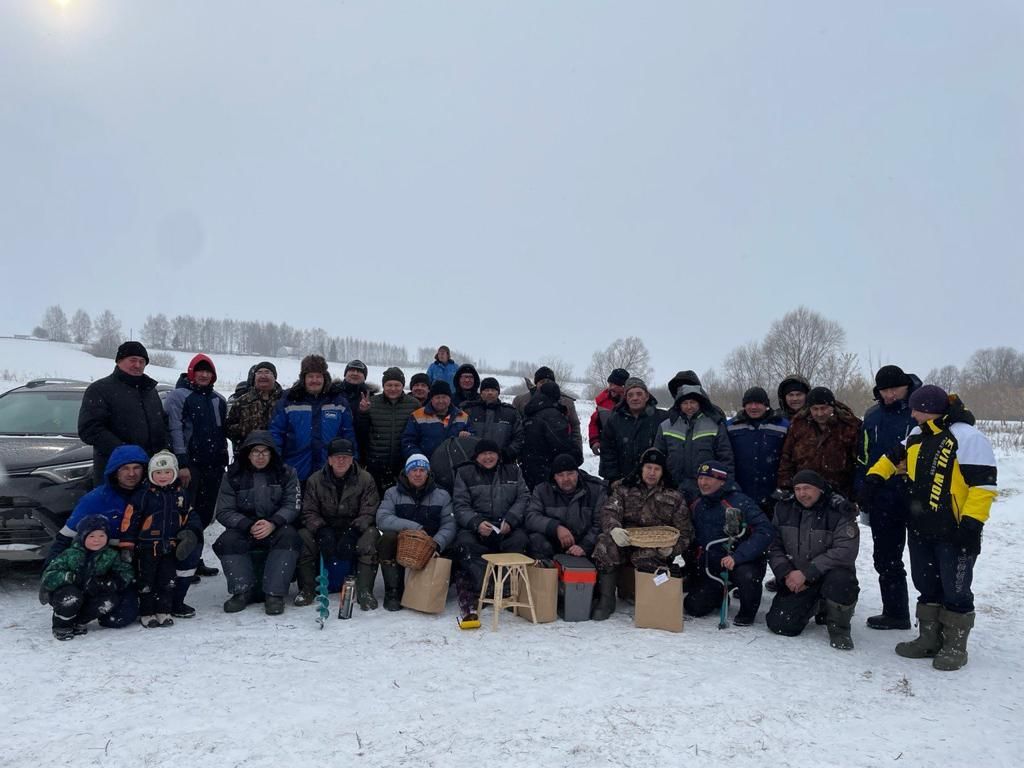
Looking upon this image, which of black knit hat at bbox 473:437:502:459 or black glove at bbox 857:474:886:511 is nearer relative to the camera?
black glove at bbox 857:474:886:511

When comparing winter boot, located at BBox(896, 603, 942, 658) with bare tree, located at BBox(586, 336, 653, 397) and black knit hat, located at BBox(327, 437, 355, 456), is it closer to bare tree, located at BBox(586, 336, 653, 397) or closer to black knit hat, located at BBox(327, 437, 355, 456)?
black knit hat, located at BBox(327, 437, 355, 456)

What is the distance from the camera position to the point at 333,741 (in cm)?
341

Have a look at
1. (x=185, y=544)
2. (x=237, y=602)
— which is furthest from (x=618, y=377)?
(x=185, y=544)

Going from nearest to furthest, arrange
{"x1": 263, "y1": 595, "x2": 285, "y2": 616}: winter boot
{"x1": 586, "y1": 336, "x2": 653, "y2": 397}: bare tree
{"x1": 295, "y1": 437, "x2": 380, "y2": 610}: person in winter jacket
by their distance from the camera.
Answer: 1. {"x1": 263, "y1": 595, "x2": 285, "y2": 616}: winter boot
2. {"x1": 295, "y1": 437, "x2": 380, "y2": 610}: person in winter jacket
3. {"x1": 586, "y1": 336, "x2": 653, "y2": 397}: bare tree

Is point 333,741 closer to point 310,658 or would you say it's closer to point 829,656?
point 310,658

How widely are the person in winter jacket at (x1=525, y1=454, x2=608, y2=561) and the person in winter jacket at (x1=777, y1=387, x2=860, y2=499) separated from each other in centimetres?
174

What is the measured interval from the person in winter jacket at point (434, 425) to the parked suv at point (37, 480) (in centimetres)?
285

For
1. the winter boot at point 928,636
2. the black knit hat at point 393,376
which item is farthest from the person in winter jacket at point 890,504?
the black knit hat at point 393,376

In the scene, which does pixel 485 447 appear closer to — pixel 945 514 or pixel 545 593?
pixel 545 593

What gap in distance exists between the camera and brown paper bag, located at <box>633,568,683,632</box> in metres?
5.34

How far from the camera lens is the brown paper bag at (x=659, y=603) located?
534 centimetres

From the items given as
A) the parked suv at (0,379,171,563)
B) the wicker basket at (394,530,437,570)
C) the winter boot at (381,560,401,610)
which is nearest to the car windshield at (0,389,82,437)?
the parked suv at (0,379,171,563)

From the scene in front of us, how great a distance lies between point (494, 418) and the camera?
7168 mm

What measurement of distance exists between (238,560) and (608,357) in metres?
46.8
